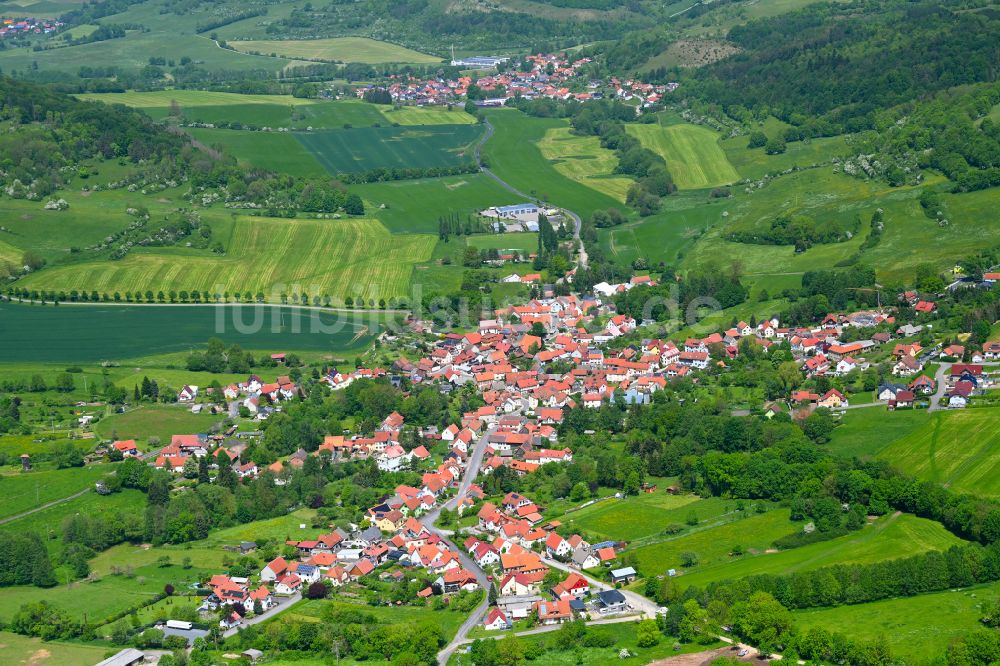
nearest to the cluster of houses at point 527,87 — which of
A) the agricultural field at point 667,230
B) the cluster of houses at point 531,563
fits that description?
the agricultural field at point 667,230

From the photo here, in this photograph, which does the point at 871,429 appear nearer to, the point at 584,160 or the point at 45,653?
the point at 45,653

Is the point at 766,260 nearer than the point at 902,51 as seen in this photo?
Yes

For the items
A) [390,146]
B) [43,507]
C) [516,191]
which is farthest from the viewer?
[390,146]

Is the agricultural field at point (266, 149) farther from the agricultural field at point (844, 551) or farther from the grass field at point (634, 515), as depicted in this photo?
the agricultural field at point (844, 551)

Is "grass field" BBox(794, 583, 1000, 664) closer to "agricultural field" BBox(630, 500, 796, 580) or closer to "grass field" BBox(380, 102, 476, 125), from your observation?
"agricultural field" BBox(630, 500, 796, 580)

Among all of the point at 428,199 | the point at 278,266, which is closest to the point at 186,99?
the point at 428,199

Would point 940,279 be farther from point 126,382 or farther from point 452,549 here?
point 126,382

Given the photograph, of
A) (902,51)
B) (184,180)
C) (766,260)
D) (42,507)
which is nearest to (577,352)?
(766,260)

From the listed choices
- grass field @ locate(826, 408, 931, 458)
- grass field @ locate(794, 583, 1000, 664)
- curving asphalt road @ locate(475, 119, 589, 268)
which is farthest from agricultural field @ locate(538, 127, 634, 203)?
grass field @ locate(794, 583, 1000, 664)
